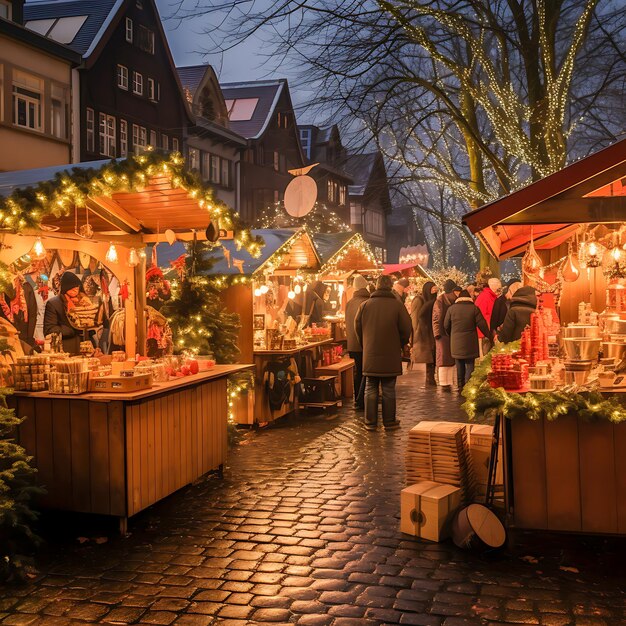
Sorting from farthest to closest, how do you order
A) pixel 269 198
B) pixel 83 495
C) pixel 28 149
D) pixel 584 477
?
pixel 269 198, pixel 28 149, pixel 83 495, pixel 584 477

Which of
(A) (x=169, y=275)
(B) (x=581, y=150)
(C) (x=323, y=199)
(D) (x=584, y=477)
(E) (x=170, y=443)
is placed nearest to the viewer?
(D) (x=584, y=477)

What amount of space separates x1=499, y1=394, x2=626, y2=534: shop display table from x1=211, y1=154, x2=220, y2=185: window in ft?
92.8

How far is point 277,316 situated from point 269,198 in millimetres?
23434

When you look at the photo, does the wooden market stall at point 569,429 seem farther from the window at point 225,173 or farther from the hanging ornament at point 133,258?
the window at point 225,173

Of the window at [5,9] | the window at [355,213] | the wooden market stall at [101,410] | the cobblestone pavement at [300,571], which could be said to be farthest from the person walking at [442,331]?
the window at [355,213]

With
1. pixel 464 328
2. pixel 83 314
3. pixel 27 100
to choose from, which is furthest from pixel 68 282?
pixel 27 100

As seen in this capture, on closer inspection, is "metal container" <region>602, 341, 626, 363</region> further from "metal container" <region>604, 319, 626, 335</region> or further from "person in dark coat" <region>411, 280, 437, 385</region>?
"person in dark coat" <region>411, 280, 437, 385</region>

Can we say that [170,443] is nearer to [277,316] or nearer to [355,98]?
[277,316]

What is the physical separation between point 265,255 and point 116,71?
1678 centimetres

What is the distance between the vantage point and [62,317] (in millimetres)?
10016

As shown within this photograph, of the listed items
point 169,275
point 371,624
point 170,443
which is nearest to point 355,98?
point 169,275

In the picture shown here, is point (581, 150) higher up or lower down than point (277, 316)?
higher up

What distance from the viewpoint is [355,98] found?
648 inches

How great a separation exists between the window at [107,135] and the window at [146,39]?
370 centimetres
